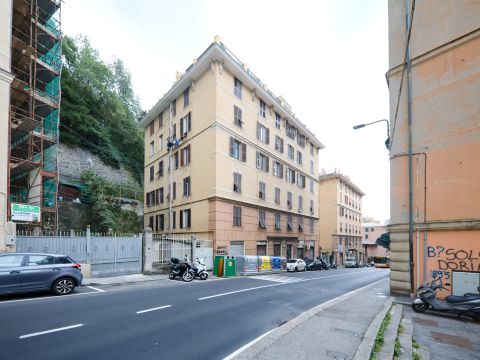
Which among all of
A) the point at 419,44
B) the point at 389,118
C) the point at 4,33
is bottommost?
the point at 389,118

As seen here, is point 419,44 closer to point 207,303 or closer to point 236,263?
point 207,303

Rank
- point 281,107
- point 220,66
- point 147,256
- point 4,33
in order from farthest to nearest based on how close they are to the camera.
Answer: point 281,107
point 220,66
point 147,256
point 4,33

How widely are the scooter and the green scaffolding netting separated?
2518 cm

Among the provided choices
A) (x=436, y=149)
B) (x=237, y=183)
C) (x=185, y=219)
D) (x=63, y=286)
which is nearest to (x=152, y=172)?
(x=185, y=219)

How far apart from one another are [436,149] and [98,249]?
17004 millimetres

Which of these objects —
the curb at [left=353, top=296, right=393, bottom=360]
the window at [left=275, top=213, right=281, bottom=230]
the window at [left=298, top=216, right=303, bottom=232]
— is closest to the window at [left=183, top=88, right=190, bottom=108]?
the window at [left=275, top=213, right=281, bottom=230]

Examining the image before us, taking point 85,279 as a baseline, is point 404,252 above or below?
above

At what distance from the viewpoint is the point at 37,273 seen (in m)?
10.6

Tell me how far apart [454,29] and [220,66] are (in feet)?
55.2

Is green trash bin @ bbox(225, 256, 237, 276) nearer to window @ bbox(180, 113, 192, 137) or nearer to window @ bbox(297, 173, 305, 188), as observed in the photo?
window @ bbox(180, 113, 192, 137)

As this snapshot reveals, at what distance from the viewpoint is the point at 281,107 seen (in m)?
33.0

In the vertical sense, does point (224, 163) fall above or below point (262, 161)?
below

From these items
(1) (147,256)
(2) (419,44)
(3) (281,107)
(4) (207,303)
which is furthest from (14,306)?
(3) (281,107)

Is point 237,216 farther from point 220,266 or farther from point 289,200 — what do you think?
point 289,200
